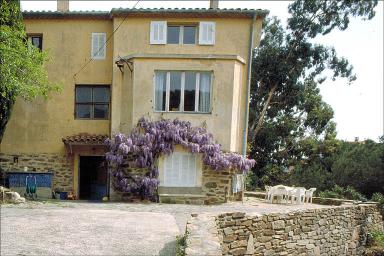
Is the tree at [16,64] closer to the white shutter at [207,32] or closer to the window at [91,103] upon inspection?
the window at [91,103]

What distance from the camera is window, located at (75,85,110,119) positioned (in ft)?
52.5

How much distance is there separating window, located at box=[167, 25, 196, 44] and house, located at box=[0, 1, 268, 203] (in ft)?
0.13

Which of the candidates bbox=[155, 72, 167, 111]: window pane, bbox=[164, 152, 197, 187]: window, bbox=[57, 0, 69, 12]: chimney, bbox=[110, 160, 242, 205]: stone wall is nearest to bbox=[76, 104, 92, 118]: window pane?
bbox=[155, 72, 167, 111]: window pane

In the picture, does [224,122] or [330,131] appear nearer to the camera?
[224,122]

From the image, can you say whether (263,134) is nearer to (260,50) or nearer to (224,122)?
(260,50)

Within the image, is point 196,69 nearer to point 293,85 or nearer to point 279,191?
point 279,191

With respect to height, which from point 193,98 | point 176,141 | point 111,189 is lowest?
point 111,189

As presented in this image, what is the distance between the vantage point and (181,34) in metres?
15.5

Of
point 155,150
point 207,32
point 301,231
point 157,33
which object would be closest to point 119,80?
point 157,33

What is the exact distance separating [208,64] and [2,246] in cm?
984

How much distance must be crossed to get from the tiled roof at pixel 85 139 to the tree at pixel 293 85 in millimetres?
10012

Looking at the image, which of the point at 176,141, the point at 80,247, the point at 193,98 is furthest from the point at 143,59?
the point at 80,247

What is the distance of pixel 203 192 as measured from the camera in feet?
44.8

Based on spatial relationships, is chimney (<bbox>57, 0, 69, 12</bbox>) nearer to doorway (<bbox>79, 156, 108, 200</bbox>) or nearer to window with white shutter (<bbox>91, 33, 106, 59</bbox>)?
window with white shutter (<bbox>91, 33, 106, 59</bbox>)
